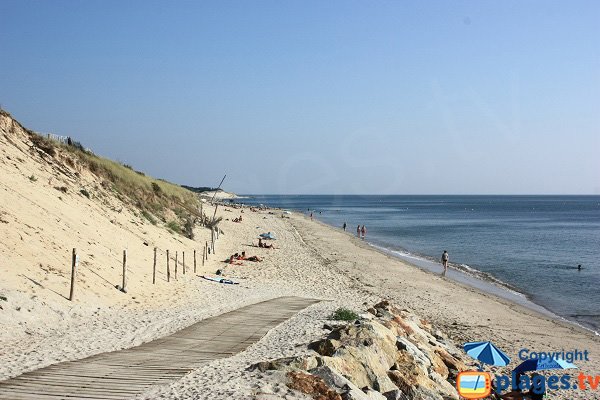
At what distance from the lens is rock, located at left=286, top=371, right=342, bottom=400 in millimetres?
7785

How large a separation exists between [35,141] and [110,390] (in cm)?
2385

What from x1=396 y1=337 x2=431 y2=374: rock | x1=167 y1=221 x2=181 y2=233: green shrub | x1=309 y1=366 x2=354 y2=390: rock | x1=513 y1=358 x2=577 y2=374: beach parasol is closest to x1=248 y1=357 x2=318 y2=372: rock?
x1=309 y1=366 x2=354 y2=390: rock

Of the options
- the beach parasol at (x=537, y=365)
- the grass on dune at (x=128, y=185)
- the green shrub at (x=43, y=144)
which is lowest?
the beach parasol at (x=537, y=365)

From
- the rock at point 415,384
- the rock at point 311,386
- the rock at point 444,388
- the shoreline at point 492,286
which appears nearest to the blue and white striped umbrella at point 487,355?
the rock at point 444,388

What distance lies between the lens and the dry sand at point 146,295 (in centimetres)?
1073

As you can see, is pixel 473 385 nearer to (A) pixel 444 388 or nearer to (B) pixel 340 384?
(A) pixel 444 388

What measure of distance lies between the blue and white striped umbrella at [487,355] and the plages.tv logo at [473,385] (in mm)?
659

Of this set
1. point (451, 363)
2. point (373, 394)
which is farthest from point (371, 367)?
point (451, 363)

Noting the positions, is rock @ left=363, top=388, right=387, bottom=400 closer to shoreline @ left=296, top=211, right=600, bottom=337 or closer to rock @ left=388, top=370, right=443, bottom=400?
rock @ left=388, top=370, right=443, bottom=400

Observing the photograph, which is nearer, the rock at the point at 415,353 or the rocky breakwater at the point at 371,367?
the rocky breakwater at the point at 371,367

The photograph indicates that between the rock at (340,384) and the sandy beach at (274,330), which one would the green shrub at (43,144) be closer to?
the sandy beach at (274,330)

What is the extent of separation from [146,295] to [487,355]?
1172 cm

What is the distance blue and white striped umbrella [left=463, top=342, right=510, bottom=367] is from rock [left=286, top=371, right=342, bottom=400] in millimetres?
6022

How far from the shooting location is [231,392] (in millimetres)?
7656
